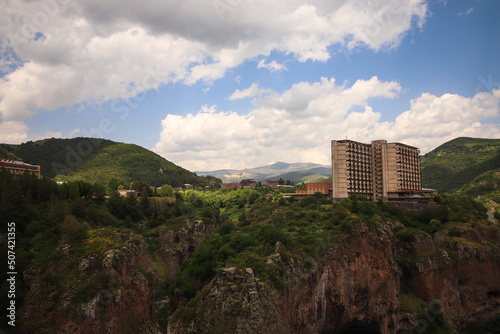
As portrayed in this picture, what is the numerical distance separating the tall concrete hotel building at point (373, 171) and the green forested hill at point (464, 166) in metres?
60.2

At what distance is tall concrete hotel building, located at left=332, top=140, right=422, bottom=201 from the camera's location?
2739 inches

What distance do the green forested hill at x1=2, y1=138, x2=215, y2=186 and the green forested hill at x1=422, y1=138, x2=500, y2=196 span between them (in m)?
120

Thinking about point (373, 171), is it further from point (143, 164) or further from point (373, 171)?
point (143, 164)

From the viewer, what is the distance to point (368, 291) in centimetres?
4322

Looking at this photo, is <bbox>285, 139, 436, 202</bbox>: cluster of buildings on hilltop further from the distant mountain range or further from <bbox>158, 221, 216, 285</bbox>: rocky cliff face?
the distant mountain range

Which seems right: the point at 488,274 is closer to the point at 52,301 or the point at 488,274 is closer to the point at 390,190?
the point at 390,190

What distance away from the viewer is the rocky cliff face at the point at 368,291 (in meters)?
24.8

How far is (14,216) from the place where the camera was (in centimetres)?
3559

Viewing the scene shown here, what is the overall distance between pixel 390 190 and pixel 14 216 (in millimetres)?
72898

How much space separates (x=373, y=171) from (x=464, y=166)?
109 m

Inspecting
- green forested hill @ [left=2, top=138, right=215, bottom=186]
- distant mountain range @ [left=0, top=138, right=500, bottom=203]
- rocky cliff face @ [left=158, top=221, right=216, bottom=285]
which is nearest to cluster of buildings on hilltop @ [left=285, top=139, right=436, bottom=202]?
rocky cliff face @ [left=158, top=221, right=216, bottom=285]

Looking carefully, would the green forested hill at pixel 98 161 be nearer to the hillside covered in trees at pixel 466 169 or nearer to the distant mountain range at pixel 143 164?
the distant mountain range at pixel 143 164

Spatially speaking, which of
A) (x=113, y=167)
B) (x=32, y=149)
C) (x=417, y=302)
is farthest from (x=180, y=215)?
(x=32, y=149)

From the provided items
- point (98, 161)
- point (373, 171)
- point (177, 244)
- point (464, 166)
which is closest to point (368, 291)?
point (177, 244)
